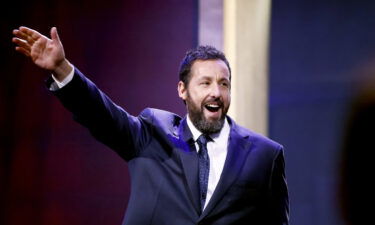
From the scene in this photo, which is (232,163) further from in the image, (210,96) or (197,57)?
(197,57)

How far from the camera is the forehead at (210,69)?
1.68 m

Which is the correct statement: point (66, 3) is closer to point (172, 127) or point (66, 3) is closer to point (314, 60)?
point (172, 127)

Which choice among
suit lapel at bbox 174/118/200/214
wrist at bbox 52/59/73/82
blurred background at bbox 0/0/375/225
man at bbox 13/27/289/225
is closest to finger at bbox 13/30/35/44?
man at bbox 13/27/289/225

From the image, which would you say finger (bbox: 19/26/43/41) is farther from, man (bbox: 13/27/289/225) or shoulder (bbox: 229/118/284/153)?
shoulder (bbox: 229/118/284/153)

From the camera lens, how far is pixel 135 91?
8.37 feet

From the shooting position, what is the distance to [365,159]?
9.05 ft

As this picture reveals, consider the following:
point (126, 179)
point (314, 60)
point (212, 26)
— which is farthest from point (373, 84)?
point (126, 179)

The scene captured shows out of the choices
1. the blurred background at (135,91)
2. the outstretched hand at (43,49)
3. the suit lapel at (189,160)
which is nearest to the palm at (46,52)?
the outstretched hand at (43,49)

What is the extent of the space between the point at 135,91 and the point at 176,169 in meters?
1.07

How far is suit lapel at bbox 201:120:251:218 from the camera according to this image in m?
1.48

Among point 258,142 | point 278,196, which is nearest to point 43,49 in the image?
point 258,142

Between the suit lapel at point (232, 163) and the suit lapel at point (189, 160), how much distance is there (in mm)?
57

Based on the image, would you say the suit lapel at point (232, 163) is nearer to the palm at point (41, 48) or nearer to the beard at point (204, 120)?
the beard at point (204, 120)

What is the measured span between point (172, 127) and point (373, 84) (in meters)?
1.63
